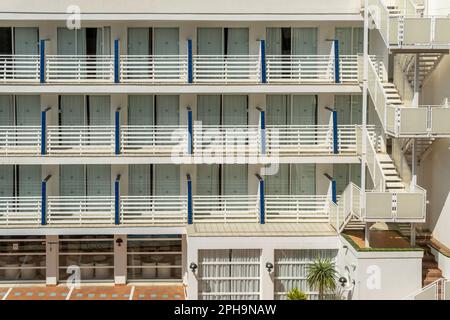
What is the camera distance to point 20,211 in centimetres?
3528

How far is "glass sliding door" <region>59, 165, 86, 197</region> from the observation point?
3538 centimetres

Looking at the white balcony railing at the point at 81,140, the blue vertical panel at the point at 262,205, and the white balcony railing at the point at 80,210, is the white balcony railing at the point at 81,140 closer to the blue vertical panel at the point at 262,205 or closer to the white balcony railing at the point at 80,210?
the white balcony railing at the point at 80,210

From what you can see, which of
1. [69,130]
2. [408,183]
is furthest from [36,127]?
[408,183]

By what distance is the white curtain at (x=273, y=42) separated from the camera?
115 ft

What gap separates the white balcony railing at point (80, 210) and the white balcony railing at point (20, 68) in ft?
15.4

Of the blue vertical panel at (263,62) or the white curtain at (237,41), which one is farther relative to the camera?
the white curtain at (237,41)

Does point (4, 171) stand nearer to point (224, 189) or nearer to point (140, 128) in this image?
point (140, 128)

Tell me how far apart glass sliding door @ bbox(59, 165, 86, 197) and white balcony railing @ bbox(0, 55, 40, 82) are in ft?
12.0

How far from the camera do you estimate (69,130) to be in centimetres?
3516

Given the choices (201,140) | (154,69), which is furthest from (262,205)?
(154,69)

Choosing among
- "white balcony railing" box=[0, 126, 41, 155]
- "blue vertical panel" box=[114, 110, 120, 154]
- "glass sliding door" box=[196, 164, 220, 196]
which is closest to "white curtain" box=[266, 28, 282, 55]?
"glass sliding door" box=[196, 164, 220, 196]

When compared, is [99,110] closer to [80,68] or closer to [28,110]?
[80,68]

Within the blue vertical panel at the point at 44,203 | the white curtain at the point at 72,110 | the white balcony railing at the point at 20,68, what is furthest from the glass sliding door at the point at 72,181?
the white balcony railing at the point at 20,68

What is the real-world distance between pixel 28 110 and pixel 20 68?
5.36 feet
